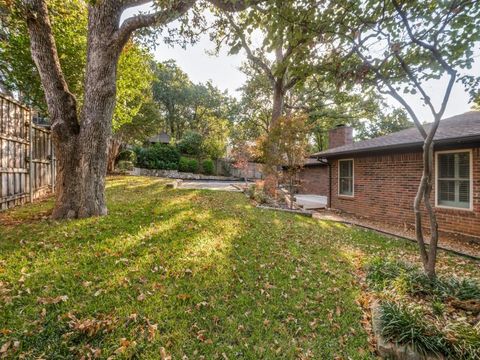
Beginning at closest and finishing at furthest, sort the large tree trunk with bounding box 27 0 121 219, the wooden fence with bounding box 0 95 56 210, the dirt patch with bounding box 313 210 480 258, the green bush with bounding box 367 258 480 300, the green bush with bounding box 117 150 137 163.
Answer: the green bush with bounding box 367 258 480 300, the large tree trunk with bounding box 27 0 121 219, the wooden fence with bounding box 0 95 56 210, the dirt patch with bounding box 313 210 480 258, the green bush with bounding box 117 150 137 163

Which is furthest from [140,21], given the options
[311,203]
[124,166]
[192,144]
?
[192,144]

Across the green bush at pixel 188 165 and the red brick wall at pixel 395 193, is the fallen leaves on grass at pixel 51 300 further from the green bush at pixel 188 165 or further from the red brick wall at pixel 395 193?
the green bush at pixel 188 165

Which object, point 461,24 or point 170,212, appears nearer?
point 461,24

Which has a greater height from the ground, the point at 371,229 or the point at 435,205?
the point at 435,205

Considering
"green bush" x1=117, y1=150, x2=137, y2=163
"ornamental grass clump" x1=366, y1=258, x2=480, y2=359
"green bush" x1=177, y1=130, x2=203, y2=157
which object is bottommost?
"ornamental grass clump" x1=366, y1=258, x2=480, y2=359

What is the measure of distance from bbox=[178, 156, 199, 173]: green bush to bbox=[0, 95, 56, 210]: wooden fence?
19.6 meters

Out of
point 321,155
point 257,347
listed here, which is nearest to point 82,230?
point 257,347

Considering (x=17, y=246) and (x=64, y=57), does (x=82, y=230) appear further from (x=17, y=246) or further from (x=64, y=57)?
(x=64, y=57)

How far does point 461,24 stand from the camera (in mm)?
3229

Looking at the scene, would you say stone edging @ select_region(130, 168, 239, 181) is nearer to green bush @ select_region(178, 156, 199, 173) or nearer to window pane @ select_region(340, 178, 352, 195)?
green bush @ select_region(178, 156, 199, 173)

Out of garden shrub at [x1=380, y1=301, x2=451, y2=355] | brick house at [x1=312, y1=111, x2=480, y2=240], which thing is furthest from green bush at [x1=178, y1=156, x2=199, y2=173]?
garden shrub at [x1=380, y1=301, x2=451, y2=355]

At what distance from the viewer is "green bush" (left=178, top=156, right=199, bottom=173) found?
28217 mm

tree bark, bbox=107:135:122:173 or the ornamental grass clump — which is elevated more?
tree bark, bbox=107:135:122:173

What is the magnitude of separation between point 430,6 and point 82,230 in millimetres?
6729
